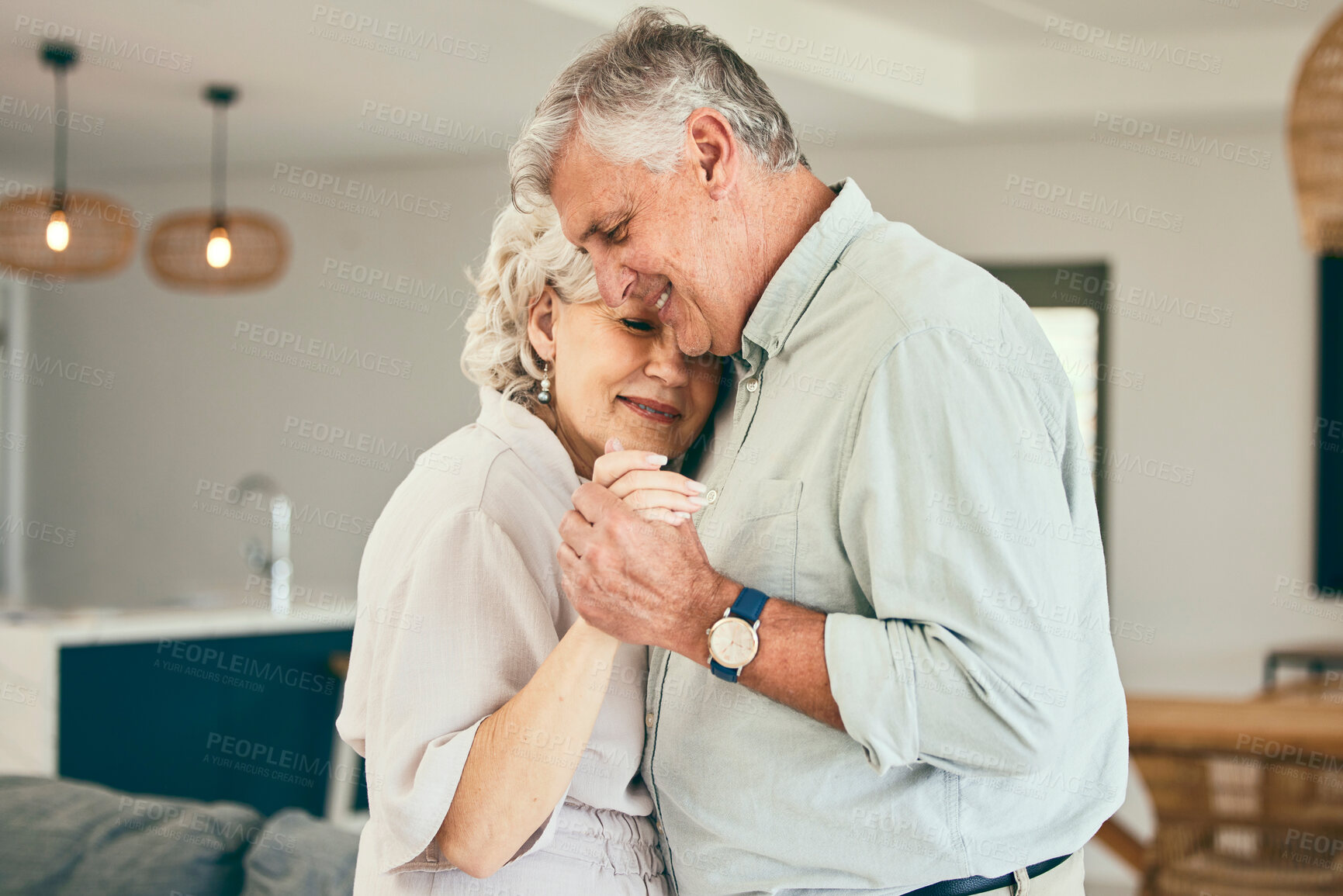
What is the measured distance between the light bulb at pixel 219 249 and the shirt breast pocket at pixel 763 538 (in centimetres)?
376

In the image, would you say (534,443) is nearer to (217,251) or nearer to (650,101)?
(650,101)

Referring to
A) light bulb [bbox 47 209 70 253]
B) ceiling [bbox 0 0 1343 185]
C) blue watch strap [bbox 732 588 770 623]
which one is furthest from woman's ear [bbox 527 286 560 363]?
light bulb [bbox 47 209 70 253]

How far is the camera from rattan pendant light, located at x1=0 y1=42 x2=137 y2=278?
3.91 m

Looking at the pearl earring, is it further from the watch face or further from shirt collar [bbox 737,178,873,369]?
the watch face

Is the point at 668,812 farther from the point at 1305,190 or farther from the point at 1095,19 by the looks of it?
the point at 1095,19

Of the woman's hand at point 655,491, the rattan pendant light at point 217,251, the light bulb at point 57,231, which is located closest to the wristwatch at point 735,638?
the woman's hand at point 655,491

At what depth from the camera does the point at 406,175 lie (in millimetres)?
5977

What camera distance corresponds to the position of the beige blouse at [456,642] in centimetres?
117

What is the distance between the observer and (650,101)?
1188 mm

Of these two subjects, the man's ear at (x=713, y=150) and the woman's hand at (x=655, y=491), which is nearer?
the woman's hand at (x=655, y=491)

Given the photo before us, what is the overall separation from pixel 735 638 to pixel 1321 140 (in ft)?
3.49

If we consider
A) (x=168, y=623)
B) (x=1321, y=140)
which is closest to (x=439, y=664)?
(x=1321, y=140)

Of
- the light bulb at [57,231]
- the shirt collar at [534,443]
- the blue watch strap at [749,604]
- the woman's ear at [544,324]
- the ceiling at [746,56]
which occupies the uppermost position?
the ceiling at [746,56]

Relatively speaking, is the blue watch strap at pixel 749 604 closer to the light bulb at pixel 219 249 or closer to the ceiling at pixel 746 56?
the ceiling at pixel 746 56
